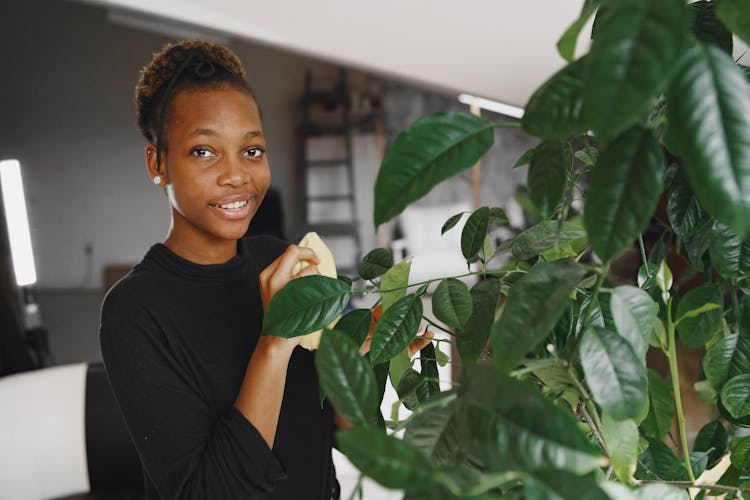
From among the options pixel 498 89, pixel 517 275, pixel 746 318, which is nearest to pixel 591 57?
pixel 517 275

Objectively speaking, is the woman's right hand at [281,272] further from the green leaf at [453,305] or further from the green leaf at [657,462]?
the green leaf at [657,462]

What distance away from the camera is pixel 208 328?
912 millimetres

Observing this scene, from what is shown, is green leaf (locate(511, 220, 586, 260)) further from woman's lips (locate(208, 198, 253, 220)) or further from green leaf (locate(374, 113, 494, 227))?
woman's lips (locate(208, 198, 253, 220))

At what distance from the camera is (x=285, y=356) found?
2.56ft

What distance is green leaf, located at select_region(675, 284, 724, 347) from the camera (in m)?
0.59

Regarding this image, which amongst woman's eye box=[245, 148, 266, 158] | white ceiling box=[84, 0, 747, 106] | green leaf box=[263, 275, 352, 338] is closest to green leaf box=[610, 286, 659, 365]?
green leaf box=[263, 275, 352, 338]

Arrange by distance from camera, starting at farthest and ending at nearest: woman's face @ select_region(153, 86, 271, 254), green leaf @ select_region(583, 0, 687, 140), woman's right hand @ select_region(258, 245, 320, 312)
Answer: woman's face @ select_region(153, 86, 271, 254) → woman's right hand @ select_region(258, 245, 320, 312) → green leaf @ select_region(583, 0, 687, 140)

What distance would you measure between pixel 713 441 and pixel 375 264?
0.42 m

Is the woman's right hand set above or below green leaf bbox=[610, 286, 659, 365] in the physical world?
below

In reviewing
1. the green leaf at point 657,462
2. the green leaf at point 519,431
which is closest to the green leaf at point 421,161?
the green leaf at point 519,431

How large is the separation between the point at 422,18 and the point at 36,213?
6.57 feet

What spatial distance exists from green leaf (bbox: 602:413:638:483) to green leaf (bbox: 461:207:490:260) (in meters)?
0.21

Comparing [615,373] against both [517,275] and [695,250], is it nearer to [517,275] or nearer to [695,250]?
[517,275]

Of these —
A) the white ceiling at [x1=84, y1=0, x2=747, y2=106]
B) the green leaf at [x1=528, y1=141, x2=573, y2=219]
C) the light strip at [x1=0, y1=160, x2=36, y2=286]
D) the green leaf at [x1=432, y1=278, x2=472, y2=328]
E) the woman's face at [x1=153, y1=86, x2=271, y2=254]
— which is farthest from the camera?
the light strip at [x1=0, y1=160, x2=36, y2=286]
